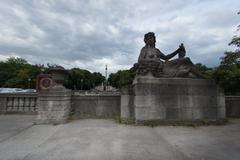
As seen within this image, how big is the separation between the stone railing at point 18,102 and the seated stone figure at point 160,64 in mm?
6122

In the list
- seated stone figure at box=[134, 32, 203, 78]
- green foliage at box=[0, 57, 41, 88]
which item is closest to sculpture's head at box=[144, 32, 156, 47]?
seated stone figure at box=[134, 32, 203, 78]

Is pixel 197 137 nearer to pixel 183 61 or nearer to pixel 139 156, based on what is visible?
pixel 139 156

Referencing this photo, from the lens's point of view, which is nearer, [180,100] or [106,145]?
[106,145]

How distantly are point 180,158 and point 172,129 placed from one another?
116 inches

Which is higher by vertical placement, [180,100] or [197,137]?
[180,100]

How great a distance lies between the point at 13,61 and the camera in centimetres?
6612

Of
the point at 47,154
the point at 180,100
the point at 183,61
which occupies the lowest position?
the point at 47,154

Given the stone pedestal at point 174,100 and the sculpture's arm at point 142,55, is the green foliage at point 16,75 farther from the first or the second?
the stone pedestal at point 174,100

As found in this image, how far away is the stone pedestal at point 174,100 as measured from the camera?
741 cm

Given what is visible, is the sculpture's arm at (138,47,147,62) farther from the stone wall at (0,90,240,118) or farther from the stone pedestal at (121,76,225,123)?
the stone wall at (0,90,240,118)

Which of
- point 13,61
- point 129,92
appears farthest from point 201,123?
point 13,61

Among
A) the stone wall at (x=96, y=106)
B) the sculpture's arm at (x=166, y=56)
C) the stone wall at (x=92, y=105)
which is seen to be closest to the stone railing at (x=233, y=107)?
the stone wall at (x=92, y=105)

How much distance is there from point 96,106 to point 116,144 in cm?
464

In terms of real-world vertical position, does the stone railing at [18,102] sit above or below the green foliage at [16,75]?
below
